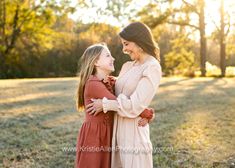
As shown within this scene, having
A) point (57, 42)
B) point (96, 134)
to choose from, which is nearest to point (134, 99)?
point (96, 134)

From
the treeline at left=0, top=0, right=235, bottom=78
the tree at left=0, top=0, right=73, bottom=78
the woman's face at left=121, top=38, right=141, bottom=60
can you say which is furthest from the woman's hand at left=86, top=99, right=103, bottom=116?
the tree at left=0, top=0, right=73, bottom=78

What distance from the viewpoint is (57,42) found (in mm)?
29828

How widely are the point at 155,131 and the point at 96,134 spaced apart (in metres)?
4.08

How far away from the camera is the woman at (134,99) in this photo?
10.2 feet

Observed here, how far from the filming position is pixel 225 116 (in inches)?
344

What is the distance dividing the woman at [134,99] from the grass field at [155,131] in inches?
88.6

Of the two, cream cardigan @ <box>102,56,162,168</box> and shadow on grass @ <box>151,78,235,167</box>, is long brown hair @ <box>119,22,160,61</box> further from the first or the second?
shadow on grass @ <box>151,78,235,167</box>

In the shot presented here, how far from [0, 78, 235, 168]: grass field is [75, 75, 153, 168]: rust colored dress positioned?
7.16 ft

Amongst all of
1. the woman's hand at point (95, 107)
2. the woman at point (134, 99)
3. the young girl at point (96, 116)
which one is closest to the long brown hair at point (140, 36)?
the woman at point (134, 99)

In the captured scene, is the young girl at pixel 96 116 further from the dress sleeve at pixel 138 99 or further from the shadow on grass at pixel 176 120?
the shadow on grass at pixel 176 120

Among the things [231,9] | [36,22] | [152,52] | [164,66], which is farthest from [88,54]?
[36,22]

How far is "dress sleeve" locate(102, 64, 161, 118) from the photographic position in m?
3.08

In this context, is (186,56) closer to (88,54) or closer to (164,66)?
(164,66)

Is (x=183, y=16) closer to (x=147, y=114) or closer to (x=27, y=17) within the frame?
(x=27, y=17)
